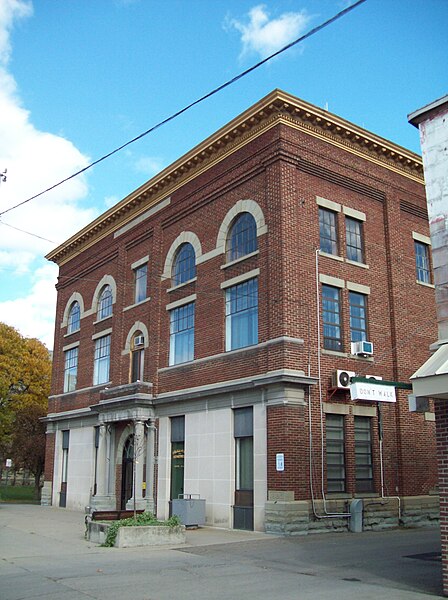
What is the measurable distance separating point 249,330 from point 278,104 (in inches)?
309

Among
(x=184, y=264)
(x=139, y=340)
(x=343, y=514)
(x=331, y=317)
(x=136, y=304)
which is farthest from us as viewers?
(x=136, y=304)

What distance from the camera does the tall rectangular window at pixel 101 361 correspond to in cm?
3239

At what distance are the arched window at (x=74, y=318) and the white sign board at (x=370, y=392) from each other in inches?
928

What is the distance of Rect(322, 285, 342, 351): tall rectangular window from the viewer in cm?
2261

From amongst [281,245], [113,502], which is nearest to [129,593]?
[281,245]

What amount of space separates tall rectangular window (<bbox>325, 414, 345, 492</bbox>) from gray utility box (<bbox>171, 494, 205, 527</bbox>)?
4398 mm

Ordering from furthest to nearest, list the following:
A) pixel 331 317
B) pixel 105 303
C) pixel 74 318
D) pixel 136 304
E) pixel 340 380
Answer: pixel 74 318, pixel 105 303, pixel 136 304, pixel 331 317, pixel 340 380

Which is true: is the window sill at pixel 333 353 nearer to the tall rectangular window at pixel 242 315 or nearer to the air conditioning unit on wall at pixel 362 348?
the air conditioning unit on wall at pixel 362 348

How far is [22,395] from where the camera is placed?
47.8 meters

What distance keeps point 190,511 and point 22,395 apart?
1151 inches

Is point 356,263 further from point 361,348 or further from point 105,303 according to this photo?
point 105,303

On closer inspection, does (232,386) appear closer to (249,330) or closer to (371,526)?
(249,330)

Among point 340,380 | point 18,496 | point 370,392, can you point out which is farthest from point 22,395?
point 370,392

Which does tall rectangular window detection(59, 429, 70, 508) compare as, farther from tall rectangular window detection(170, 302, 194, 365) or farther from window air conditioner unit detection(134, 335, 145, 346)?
tall rectangular window detection(170, 302, 194, 365)
